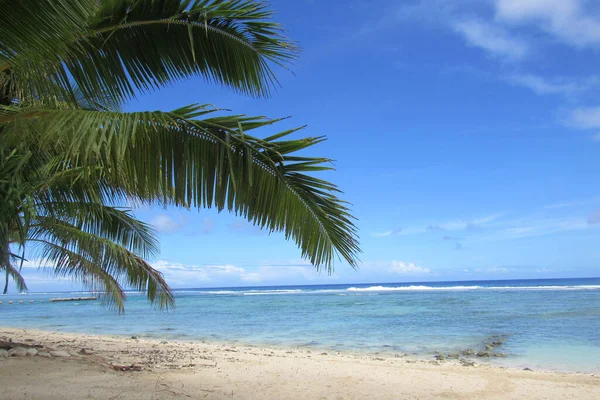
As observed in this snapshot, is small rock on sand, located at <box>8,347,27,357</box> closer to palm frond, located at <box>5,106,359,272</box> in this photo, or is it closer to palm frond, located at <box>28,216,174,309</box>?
palm frond, located at <box>28,216,174,309</box>

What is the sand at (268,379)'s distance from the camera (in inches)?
199

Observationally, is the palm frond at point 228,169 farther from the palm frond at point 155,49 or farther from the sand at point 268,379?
the sand at point 268,379

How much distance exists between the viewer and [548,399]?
6.18 m

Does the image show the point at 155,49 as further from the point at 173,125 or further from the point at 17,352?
the point at 17,352

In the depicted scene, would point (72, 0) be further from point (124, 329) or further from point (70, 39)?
point (124, 329)

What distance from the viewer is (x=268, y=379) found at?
6695 millimetres

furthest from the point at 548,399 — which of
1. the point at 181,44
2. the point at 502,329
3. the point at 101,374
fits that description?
the point at 502,329

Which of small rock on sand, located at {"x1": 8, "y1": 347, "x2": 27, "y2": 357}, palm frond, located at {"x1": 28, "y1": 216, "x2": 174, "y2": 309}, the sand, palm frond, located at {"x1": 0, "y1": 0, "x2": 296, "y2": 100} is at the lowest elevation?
the sand

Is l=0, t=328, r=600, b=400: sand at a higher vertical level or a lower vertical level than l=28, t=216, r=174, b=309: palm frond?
lower

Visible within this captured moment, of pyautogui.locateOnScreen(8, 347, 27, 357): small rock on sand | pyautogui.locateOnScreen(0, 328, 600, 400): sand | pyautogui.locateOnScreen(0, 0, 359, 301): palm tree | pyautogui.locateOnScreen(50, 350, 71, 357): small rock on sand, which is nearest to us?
pyautogui.locateOnScreen(0, 0, 359, 301): palm tree

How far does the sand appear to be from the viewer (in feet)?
16.6

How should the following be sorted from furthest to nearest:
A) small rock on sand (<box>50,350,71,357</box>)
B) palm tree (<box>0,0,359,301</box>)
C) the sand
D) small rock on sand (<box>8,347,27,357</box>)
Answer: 1. small rock on sand (<box>50,350,71,357</box>)
2. small rock on sand (<box>8,347,27,357</box>)
3. the sand
4. palm tree (<box>0,0,359,301</box>)

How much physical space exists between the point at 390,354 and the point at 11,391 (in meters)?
8.26

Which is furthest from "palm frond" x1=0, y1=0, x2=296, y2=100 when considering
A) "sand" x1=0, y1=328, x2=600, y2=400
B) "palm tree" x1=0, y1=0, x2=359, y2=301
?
"sand" x1=0, y1=328, x2=600, y2=400
